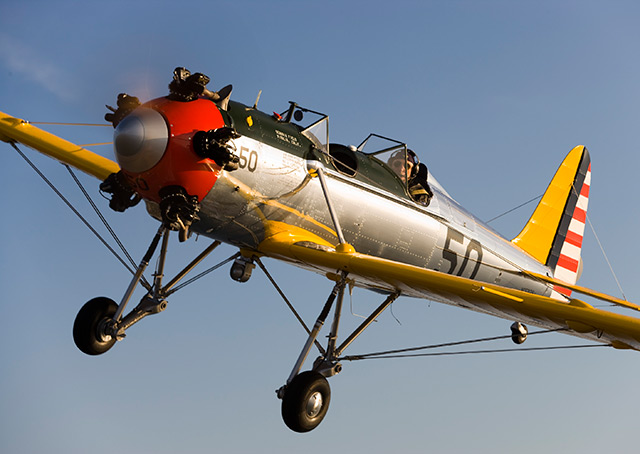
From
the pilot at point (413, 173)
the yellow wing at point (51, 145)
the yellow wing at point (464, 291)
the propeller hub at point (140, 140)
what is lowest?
the propeller hub at point (140, 140)

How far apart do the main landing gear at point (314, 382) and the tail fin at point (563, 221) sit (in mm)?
6937

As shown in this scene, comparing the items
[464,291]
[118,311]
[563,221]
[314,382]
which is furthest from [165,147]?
[563,221]

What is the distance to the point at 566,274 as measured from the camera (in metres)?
18.2

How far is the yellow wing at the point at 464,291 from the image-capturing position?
8953 mm

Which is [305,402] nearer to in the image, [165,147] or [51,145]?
[165,147]

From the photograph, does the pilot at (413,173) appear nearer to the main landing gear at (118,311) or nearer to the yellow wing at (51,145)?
the main landing gear at (118,311)

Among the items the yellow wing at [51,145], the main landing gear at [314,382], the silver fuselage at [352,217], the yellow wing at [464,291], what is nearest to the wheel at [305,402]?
the main landing gear at [314,382]

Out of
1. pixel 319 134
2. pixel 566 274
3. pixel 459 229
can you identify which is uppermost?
pixel 566 274

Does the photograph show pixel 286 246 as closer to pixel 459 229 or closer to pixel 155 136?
pixel 155 136

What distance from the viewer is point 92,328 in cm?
1193

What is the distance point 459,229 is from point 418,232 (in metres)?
1.31

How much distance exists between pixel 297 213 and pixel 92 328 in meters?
3.84

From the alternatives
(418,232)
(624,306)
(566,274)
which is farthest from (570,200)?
(624,306)

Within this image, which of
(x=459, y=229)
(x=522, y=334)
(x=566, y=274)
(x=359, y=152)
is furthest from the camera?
(x=566, y=274)
